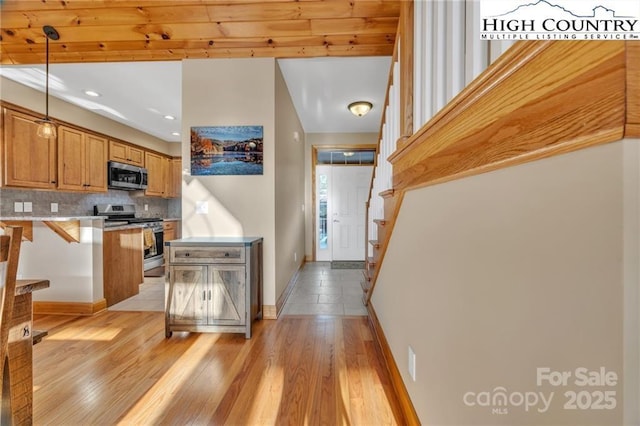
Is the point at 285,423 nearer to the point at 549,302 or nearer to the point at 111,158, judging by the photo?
the point at 549,302

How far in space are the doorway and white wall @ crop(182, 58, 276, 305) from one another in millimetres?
2816

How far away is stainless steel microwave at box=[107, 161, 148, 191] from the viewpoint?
441cm

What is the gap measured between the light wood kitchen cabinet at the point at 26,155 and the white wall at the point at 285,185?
3011 mm

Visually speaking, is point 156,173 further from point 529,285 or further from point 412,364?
point 529,285

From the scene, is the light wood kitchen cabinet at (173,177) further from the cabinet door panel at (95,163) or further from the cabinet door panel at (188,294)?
the cabinet door panel at (188,294)

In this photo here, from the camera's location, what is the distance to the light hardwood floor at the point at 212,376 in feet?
4.74

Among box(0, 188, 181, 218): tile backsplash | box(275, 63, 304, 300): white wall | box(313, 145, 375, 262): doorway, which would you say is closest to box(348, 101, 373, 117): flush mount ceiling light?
box(275, 63, 304, 300): white wall

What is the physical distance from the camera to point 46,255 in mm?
2795

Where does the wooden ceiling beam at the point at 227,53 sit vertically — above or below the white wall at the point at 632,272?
above

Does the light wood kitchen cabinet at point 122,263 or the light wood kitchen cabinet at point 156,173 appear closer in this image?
the light wood kitchen cabinet at point 122,263

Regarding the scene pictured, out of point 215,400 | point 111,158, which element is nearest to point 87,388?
point 215,400

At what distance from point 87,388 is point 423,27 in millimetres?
2797

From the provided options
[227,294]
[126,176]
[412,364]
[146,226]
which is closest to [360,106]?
[227,294]

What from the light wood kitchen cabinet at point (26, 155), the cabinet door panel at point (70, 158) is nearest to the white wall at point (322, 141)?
the cabinet door panel at point (70, 158)
